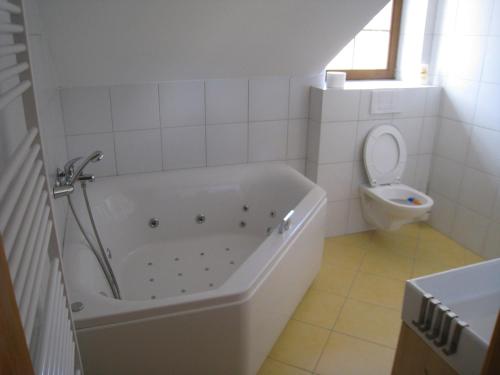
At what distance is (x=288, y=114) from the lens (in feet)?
9.77

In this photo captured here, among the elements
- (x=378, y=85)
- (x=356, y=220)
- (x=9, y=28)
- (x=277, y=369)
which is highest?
(x=9, y=28)

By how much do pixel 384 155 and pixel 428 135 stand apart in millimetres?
434

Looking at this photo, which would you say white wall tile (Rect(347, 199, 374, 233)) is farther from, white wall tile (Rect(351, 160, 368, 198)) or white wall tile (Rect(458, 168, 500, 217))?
white wall tile (Rect(458, 168, 500, 217))

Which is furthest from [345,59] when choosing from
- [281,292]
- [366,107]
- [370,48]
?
[281,292]

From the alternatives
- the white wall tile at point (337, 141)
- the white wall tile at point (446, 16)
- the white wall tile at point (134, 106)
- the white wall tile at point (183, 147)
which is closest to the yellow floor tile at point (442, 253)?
the white wall tile at point (337, 141)

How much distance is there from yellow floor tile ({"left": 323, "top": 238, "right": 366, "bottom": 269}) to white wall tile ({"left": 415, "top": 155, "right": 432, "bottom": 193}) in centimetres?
75

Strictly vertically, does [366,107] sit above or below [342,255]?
above

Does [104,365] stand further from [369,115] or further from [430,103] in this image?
[430,103]

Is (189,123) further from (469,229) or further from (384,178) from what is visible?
(469,229)

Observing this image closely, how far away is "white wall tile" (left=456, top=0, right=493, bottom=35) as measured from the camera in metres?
2.73

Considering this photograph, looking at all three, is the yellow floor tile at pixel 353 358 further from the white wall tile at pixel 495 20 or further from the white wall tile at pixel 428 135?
the white wall tile at pixel 495 20

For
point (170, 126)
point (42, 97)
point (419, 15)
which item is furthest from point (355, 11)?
point (42, 97)

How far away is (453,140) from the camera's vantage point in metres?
3.09

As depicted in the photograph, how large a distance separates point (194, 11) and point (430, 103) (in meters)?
1.90
